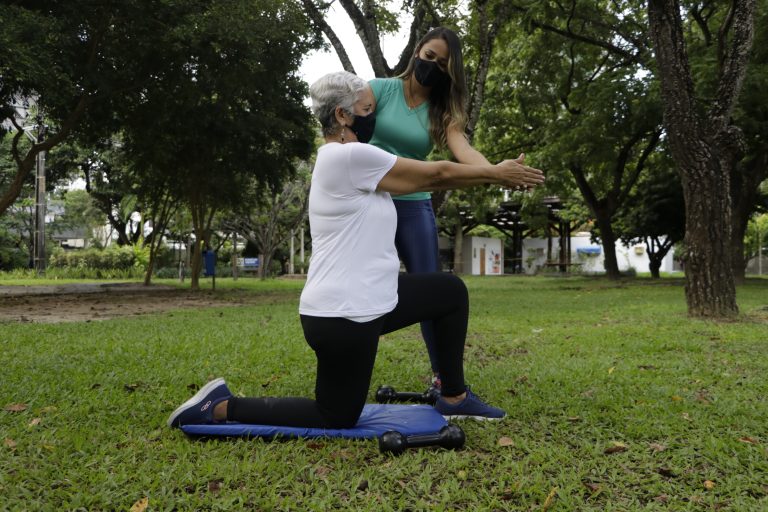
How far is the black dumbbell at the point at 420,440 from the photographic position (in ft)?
8.05

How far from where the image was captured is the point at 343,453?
2.48 m

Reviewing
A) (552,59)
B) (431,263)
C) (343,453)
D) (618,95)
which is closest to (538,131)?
(552,59)

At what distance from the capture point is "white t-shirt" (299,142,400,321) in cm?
233

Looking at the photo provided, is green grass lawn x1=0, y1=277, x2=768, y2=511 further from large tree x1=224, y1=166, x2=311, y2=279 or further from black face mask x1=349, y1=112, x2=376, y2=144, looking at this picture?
large tree x1=224, y1=166, x2=311, y2=279

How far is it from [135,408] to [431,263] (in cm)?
177

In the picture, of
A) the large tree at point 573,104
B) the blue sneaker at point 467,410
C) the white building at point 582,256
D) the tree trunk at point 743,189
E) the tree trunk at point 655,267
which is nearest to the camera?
the blue sneaker at point 467,410

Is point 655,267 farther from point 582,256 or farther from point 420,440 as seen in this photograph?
point 420,440

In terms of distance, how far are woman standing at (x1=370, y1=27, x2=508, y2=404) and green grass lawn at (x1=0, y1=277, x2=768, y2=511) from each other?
2.82 feet

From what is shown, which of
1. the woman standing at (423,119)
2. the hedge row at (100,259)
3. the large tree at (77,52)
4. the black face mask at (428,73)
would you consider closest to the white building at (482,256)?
the hedge row at (100,259)

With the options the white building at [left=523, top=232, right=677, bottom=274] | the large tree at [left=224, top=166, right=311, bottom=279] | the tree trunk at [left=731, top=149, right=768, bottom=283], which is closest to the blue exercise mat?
the tree trunk at [left=731, top=149, right=768, bottom=283]

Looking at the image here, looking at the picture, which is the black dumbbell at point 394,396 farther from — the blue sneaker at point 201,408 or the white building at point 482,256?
the white building at point 482,256

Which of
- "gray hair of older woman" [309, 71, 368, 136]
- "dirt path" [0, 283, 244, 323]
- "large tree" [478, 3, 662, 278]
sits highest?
"large tree" [478, 3, 662, 278]

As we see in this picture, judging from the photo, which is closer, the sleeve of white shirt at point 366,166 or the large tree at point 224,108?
the sleeve of white shirt at point 366,166

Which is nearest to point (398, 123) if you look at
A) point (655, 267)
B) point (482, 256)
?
point (655, 267)
